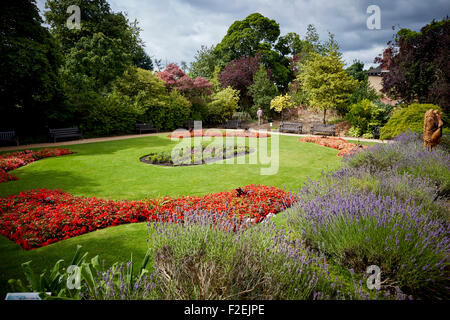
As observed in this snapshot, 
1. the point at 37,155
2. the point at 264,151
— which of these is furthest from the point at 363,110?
the point at 37,155

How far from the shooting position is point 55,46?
1380cm

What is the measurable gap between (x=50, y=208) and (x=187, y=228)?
Answer: 362 centimetres

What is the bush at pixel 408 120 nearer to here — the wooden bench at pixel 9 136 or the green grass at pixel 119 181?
the green grass at pixel 119 181

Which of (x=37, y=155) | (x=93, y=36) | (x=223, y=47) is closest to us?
(x=37, y=155)

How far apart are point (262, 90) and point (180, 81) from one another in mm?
9296

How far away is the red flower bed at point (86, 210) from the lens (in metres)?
3.89

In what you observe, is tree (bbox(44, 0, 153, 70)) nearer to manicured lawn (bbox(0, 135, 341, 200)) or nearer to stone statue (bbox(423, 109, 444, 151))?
manicured lawn (bbox(0, 135, 341, 200))

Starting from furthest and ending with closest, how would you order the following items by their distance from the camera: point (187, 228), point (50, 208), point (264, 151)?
1. point (264, 151)
2. point (50, 208)
3. point (187, 228)

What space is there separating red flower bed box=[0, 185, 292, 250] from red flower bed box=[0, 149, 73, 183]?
2.42 meters

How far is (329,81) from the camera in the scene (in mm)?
19422

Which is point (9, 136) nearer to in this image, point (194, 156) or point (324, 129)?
point (194, 156)

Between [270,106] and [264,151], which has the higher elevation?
[270,106]

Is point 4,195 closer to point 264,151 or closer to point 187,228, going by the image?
point 187,228

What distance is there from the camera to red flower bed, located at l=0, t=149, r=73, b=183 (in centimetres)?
709
